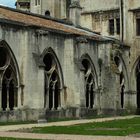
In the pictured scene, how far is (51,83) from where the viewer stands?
116ft

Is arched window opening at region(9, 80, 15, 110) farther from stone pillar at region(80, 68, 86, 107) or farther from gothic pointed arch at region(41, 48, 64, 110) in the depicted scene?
stone pillar at region(80, 68, 86, 107)

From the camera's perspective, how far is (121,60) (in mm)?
44000

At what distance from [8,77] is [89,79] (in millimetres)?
9842

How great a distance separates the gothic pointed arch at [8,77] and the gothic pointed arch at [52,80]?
2945 mm

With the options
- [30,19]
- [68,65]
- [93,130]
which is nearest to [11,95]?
[68,65]

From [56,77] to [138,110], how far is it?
38.6 feet

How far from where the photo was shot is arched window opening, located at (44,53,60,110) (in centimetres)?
3459

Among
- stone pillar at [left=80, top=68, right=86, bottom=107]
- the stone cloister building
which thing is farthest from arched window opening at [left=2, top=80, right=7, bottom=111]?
stone pillar at [left=80, top=68, right=86, bottom=107]

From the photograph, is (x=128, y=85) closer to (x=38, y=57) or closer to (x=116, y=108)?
(x=116, y=108)

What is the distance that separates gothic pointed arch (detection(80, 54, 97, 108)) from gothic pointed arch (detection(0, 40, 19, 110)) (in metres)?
8.26

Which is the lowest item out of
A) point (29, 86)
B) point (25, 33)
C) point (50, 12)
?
point (29, 86)

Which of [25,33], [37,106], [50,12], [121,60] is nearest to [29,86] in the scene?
[37,106]

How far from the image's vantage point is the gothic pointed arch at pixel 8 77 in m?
31.0

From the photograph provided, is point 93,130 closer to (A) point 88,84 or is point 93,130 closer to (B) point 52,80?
(B) point 52,80
